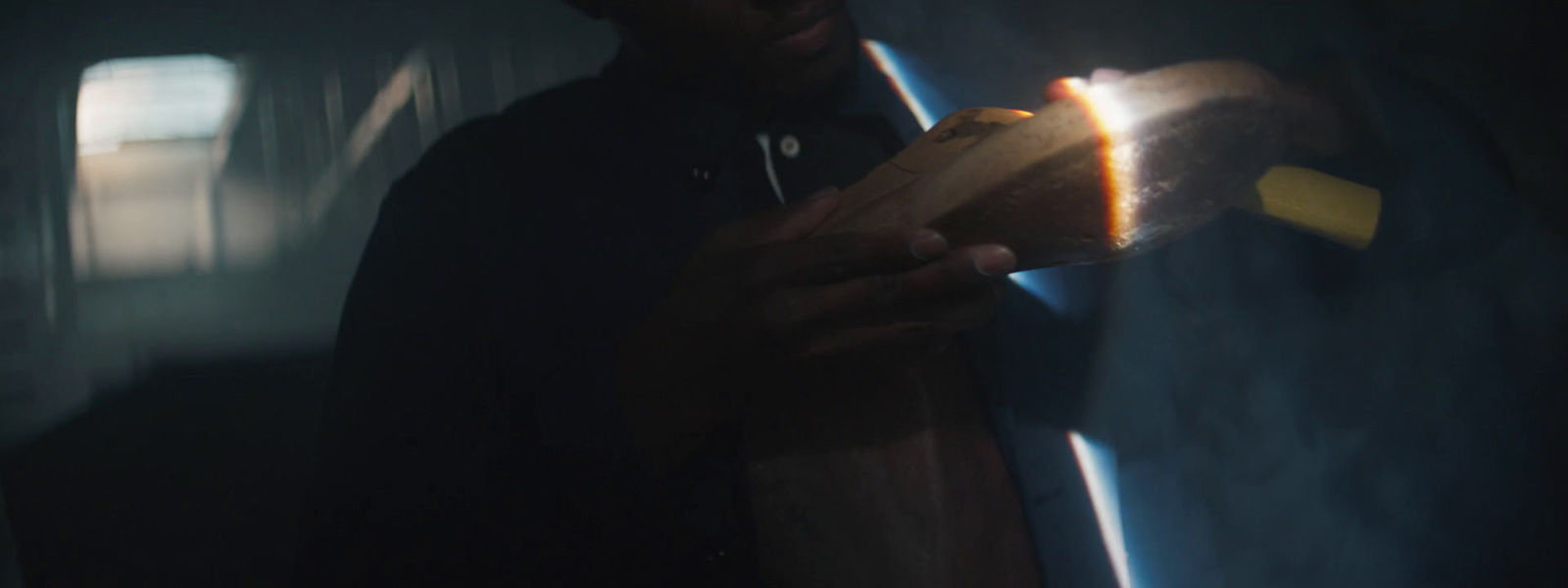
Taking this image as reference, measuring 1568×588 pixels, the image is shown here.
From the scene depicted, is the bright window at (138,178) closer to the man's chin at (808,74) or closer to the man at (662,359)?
the man at (662,359)

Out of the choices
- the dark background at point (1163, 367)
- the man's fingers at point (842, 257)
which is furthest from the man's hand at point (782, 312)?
the dark background at point (1163, 367)

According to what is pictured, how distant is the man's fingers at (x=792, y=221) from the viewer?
28 centimetres

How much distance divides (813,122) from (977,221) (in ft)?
0.49

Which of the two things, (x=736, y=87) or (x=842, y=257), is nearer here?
(x=842, y=257)

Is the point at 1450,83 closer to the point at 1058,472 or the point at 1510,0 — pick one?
the point at 1510,0

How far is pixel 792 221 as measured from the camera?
284 millimetres

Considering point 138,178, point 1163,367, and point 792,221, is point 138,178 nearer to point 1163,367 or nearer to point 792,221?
point 792,221

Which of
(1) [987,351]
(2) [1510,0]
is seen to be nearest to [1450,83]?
(2) [1510,0]

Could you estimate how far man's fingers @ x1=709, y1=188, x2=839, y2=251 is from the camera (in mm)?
282

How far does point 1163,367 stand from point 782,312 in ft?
0.64

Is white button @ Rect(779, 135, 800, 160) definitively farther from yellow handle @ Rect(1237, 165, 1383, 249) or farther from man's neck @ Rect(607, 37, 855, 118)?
yellow handle @ Rect(1237, 165, 1383, 249)

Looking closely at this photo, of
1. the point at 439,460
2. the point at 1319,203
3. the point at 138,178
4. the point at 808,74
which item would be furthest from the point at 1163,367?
the point at 138,178

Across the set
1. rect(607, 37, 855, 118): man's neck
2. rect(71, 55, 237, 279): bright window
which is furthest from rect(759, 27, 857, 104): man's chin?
rect(71, 55, 237, 279): bright window

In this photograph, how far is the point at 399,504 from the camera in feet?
1.12
